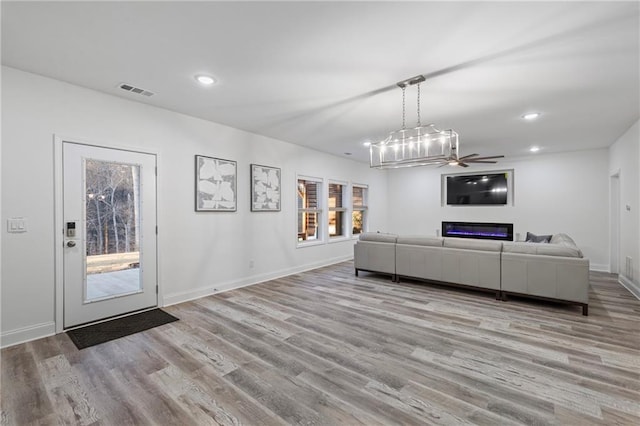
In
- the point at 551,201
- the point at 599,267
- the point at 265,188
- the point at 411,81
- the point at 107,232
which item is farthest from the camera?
the point at 551,201

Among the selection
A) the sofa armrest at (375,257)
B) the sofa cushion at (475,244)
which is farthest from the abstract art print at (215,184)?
the sofa cushion at (475,244)

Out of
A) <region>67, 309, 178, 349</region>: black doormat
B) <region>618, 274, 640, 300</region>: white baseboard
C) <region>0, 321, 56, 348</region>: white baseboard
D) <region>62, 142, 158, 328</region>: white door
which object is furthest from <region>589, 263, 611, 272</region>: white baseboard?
<region>0, 321, 56, 348</region>: white baseboard

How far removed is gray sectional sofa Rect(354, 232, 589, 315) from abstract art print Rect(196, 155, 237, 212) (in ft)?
8.56

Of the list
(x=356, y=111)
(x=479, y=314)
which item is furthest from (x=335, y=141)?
(x=479, y=314)

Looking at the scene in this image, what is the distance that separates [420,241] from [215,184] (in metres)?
3.46

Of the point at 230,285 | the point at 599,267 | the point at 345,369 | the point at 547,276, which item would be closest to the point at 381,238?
the point at 547,276

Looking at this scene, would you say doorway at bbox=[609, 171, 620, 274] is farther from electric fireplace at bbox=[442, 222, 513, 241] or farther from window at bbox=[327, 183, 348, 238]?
window at bbox=[327, 183, 348, 238]

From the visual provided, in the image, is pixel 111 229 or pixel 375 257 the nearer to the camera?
pixel 111 229

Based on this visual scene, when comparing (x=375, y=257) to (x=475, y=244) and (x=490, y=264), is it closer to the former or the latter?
(x=475, y=244)

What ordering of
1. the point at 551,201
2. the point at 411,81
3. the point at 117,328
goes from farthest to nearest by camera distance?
the point at 551,201, the point at 117,328, the point at 411,81

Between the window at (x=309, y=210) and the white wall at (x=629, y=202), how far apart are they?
5277 millimetres

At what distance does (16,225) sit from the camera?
280 cm

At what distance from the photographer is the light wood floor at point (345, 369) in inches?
73.2

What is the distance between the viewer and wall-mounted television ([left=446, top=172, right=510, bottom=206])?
7316mm
